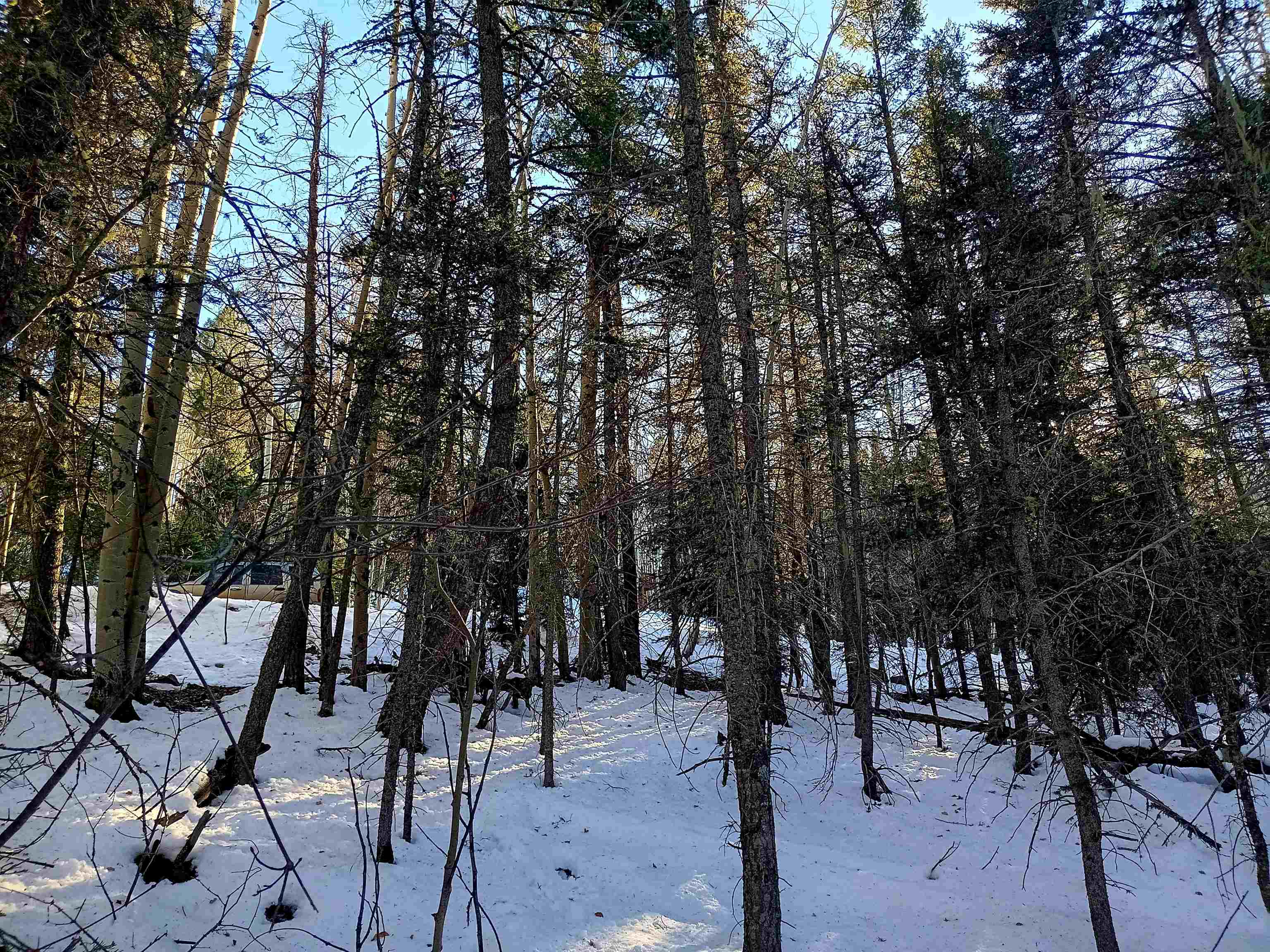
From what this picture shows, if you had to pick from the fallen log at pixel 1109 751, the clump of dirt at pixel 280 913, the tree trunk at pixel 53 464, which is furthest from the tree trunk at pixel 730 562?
the tree trunk at pixel 53 464

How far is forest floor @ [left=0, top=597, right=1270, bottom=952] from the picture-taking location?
207 inches

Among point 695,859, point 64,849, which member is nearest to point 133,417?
point 64,849

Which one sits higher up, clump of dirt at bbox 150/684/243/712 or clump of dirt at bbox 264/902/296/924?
Result: clump of dirt at bbox 150/684/243/712

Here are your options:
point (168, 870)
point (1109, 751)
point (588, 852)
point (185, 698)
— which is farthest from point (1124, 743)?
point (185, 698)

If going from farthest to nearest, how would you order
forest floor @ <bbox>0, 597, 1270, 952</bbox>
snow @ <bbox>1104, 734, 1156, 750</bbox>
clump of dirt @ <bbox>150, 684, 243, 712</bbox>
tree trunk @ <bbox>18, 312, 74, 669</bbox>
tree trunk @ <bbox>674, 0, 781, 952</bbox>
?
snow @ <bbox>1104, 734, 1156, 750</bbox>, clump of dirt @ <bbox>150, 684, 243, 712</bbox>, forest floor @ <bbox>0, 597, 1270, 952</bbox>, tree trunk @ <bbox>674, 0, 781, 952</bbox>, tree trunk @ <bbox>18, 312, 74, 669</bbox>

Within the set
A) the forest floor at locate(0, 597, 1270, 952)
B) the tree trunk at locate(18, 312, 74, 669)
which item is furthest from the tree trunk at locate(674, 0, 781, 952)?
the tree trunk at locate(18, 312, 74, 669)

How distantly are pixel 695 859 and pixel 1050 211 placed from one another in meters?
7.54

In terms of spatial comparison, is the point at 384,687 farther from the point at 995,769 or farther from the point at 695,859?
the point at 995,769

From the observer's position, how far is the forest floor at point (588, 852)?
17.2 feet

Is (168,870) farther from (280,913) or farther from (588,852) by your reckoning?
(588,852)

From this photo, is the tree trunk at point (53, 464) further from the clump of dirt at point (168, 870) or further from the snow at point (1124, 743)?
the snow at point (1124, 743)

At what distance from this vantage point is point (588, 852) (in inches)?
285

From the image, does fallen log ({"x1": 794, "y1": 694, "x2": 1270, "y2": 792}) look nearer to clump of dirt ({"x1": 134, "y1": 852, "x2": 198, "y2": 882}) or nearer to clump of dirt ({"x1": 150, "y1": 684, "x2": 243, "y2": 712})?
clump of dirt ({"x1": 134, "y1": 852, "x2": 198, "y2": 882})

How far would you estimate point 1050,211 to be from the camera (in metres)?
6.98
